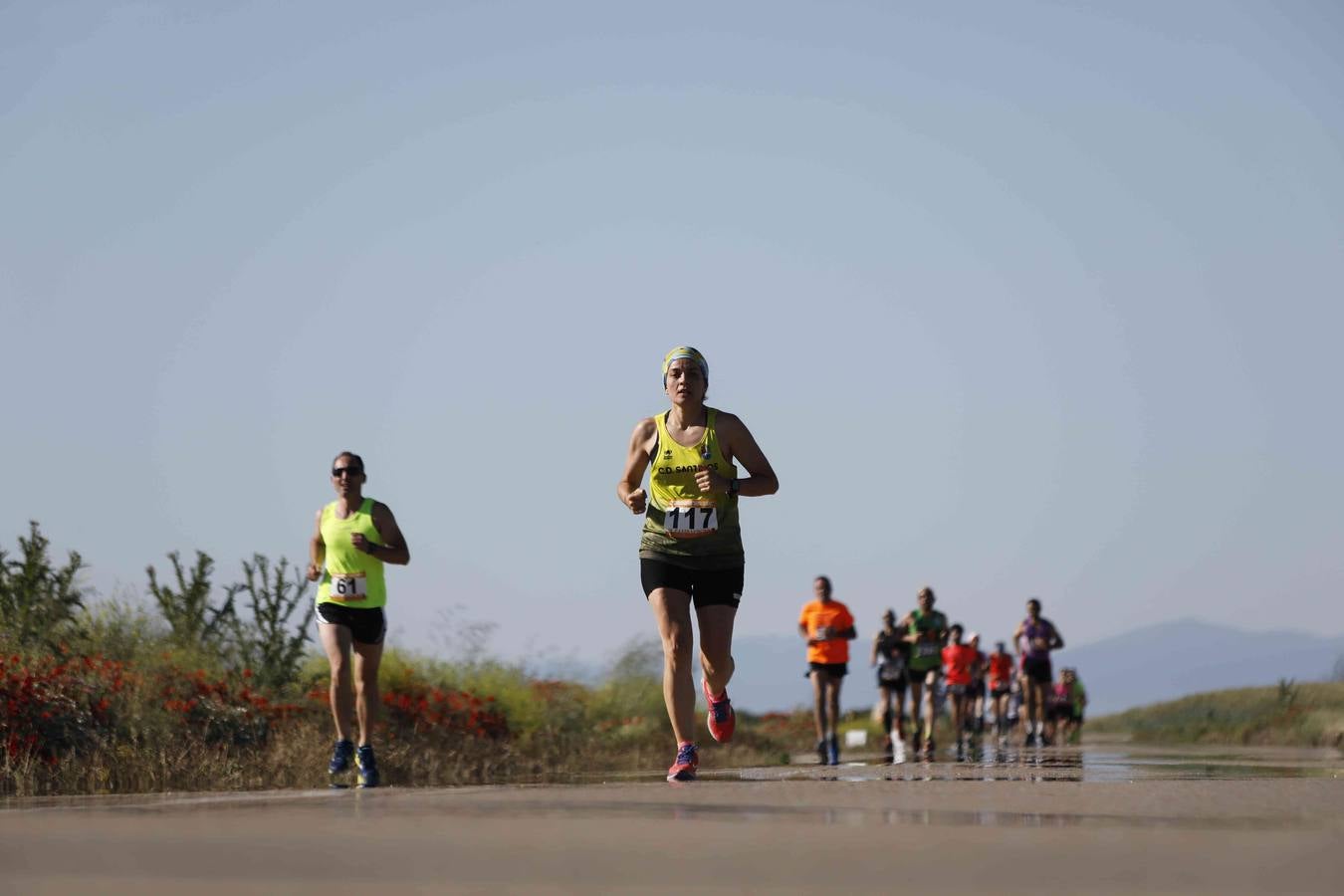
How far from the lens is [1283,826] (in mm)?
7066

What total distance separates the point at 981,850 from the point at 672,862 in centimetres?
97

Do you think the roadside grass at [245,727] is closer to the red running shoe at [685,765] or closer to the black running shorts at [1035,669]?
the red running shoe at [685,765]

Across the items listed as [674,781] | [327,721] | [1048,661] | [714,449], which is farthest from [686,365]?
[1048,661]

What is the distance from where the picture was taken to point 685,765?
37.0 ft

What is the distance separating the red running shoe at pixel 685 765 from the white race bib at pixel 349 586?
113 inches

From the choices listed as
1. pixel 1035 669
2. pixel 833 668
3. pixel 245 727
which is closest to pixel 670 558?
pixel 245 727

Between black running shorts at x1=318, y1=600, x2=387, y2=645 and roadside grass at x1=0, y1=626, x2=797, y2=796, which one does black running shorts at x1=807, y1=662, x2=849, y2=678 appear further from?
black running shorts at x1=318, y1=600, x2=387, y2=645

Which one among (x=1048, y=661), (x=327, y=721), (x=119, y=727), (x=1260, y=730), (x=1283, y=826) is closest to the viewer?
(x=1283, y=826)

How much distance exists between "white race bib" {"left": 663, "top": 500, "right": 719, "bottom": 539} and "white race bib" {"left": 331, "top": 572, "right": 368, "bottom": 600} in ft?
8.92

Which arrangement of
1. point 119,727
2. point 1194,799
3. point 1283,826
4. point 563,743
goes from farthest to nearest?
point 563,743 < point 119,727 < point 1194,799 < point 1283,826

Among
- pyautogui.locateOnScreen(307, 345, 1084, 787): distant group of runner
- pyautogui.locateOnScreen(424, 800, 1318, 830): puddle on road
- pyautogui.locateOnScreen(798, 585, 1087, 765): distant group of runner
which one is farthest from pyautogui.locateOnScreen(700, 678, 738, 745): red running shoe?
pyautogui.locateOnScreen(798, 585, 1087, 765): distant group of runner

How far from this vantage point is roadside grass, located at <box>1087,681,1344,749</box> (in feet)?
102

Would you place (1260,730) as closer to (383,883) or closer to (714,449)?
(714,449)

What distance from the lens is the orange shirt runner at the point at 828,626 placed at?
66.0ft
